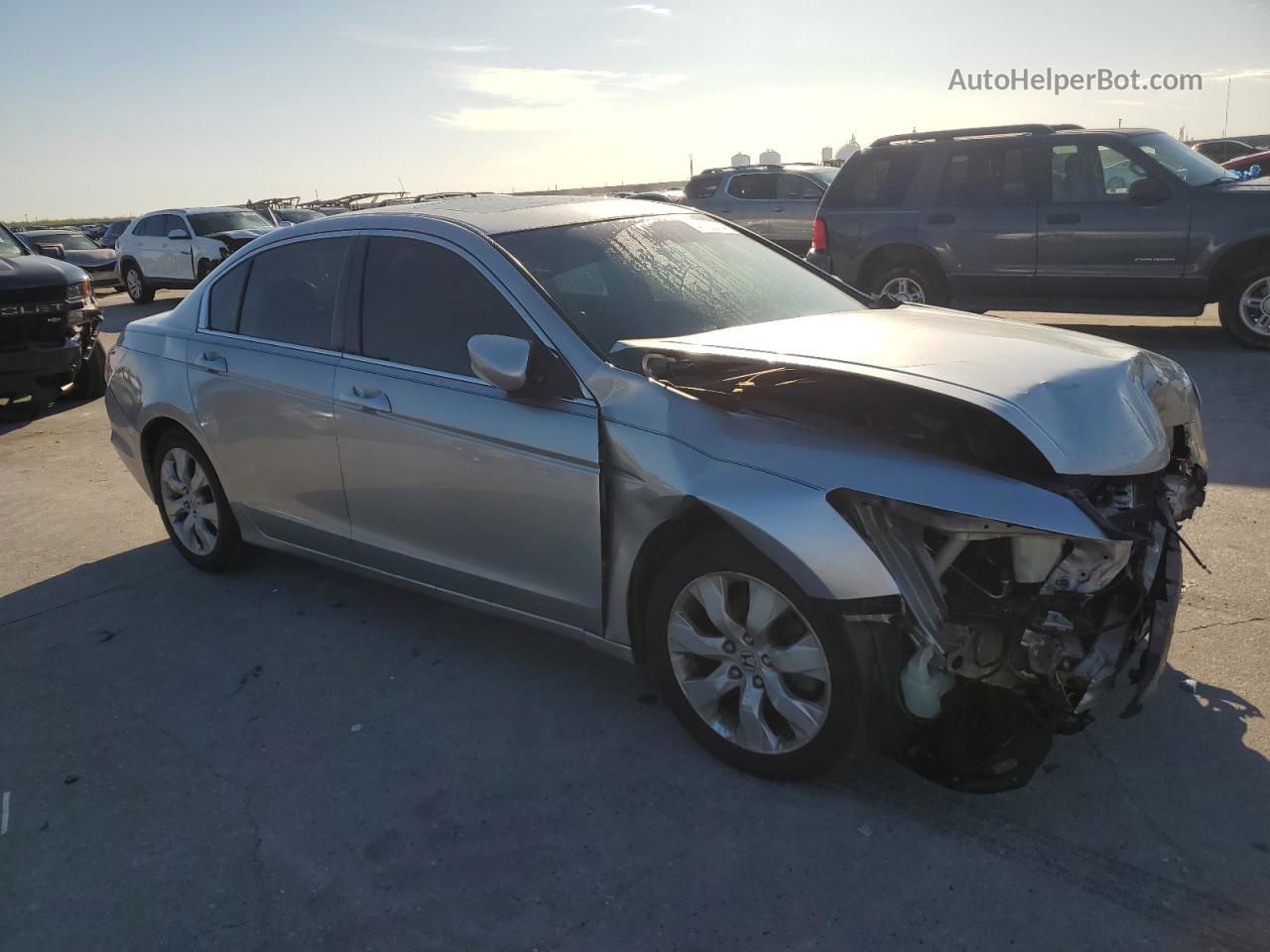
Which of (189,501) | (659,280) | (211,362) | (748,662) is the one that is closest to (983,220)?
(659,280)

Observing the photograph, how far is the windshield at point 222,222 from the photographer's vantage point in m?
19.6

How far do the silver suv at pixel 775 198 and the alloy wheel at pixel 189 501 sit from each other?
42.2 ft

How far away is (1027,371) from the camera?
310 cm

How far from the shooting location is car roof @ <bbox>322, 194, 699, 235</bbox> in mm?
4156

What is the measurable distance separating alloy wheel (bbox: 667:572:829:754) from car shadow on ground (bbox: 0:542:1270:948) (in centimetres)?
19

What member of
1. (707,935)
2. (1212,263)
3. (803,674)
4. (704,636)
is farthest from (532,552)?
(1212,263)

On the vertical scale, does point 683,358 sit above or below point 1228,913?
above

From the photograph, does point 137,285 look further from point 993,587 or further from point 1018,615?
point 1018,615

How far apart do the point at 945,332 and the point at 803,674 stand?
4.49 feet

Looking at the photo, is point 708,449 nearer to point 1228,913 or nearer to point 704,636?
point 704,636

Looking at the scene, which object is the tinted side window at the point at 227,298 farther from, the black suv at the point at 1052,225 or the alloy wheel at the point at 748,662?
the black suv at the point at 1052,225

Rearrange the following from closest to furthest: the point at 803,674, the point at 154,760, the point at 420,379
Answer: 1. the point at 803,674
2. the point at 154,760
3. the point at 420,379

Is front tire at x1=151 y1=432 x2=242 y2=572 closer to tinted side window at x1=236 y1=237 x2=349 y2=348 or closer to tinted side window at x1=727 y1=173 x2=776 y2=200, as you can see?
tinted side window at x1=236 y1=237 x2=349 y2=348

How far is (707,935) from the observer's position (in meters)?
2.63
